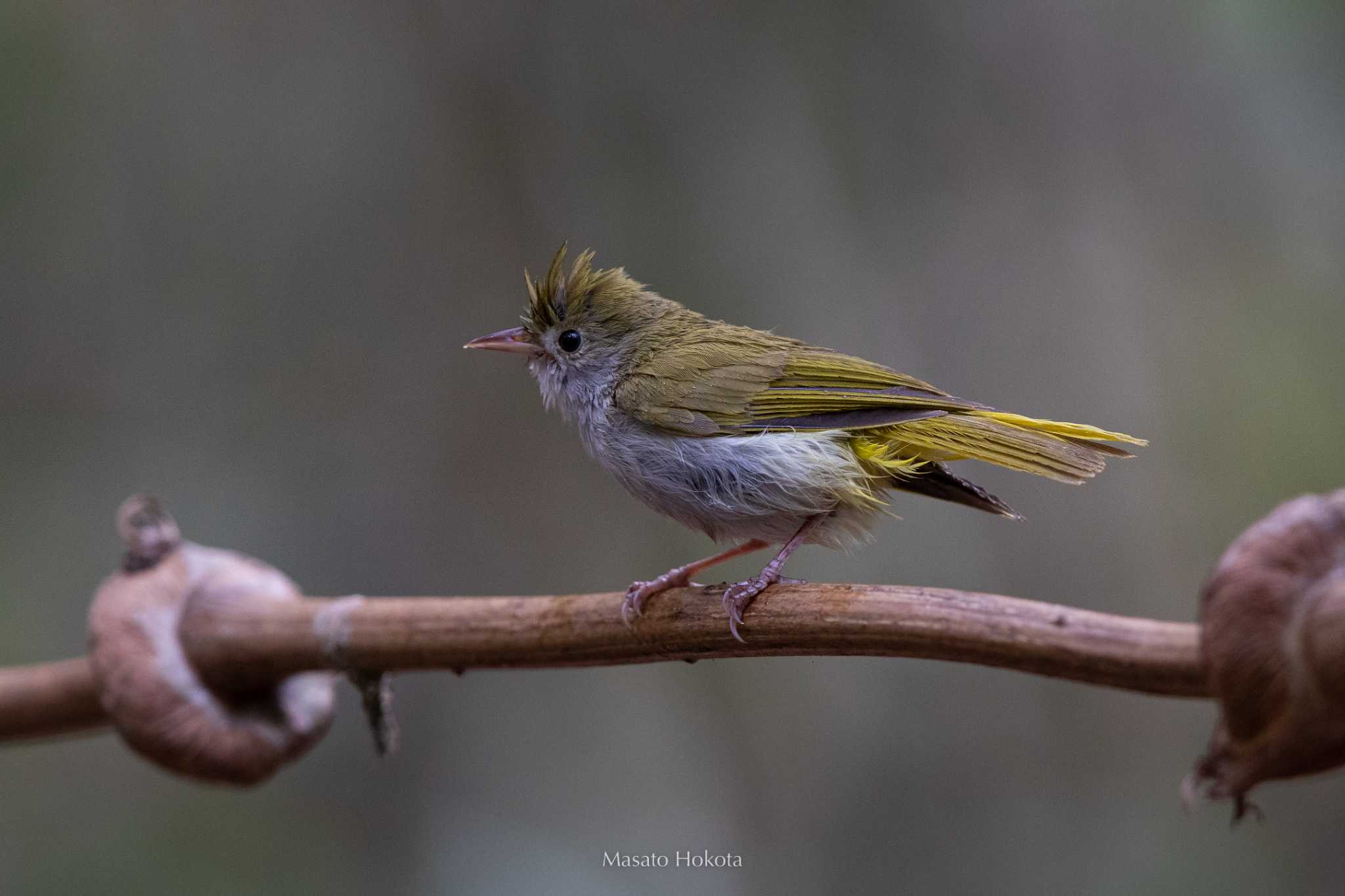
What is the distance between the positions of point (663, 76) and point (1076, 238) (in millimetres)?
1940

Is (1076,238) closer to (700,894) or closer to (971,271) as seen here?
(971,271)

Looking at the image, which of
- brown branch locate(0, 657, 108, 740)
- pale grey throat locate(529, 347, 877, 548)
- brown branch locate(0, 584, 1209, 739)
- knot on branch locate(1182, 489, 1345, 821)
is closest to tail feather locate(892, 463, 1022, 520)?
pale grey throat locate(529, 347, 877, 548)

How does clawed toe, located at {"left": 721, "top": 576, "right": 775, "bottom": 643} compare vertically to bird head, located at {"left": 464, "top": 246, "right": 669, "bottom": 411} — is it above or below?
below

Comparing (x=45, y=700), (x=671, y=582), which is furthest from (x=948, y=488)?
(x=45, y=700)

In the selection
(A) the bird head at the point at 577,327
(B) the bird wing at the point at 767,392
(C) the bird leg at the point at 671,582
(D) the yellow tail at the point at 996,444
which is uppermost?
(A) the bird head at the point at 577,327

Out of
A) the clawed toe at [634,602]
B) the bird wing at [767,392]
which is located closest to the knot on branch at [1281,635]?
the clawed toe at [634,602]

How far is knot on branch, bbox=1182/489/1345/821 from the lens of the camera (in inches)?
53.3

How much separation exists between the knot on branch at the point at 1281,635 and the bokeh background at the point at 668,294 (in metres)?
3.03

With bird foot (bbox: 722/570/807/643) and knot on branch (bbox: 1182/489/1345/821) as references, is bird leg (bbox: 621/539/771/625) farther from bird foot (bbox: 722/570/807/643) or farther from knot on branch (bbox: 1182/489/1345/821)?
knot on branch (bbox: 1182/489/1345/821)

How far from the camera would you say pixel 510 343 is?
3566mm

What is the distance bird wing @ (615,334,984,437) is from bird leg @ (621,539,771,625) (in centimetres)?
37

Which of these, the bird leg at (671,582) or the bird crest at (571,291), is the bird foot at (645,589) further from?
the bird crest at (571,291)

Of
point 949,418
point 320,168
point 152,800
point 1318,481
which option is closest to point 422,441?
point 320,168

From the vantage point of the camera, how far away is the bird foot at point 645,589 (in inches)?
93.6
